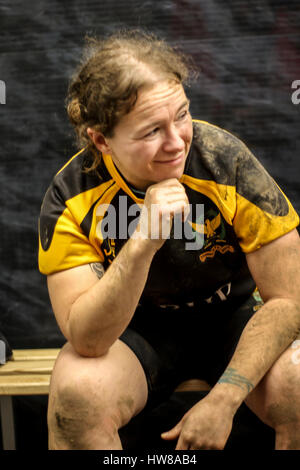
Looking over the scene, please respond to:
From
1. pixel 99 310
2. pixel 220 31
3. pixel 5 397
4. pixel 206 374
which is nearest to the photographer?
pixel 99 310

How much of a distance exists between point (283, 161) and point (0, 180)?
2.59 ft

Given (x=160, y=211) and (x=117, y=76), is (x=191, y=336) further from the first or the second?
(x=117, y=76)

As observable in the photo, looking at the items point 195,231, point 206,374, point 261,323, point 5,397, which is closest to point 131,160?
point 195,231

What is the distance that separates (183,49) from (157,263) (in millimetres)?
735

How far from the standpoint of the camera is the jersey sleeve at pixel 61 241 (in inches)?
44.8

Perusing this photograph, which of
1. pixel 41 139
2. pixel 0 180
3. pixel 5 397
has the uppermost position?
pixel 41 139

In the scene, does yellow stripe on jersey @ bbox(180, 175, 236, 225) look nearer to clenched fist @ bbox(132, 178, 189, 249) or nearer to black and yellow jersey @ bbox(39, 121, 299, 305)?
black and yellow jersey @ bbox(39, 121, 299, 305)

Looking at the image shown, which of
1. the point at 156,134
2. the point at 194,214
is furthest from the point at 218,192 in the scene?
the point at 156,134

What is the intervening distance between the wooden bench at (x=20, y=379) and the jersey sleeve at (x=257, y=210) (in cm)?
60

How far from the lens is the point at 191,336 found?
4.30 ft

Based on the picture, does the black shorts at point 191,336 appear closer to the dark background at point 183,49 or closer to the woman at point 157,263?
the woman at point 157,263

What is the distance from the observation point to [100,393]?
3.44ft

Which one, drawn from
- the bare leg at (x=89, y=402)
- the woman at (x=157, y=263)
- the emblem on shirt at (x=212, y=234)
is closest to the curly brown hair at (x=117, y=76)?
the woman at (x=157, y=263)
